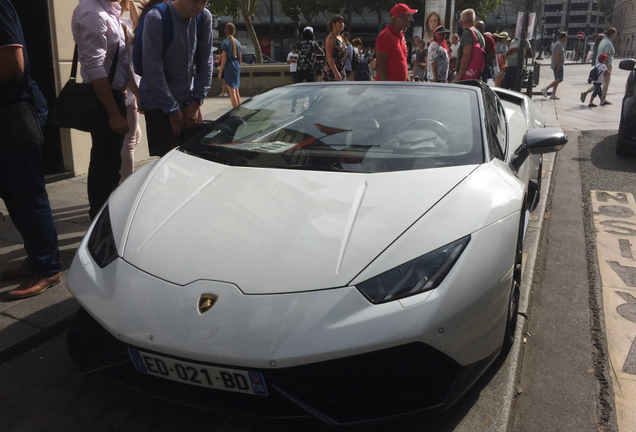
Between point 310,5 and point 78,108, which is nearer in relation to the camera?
point 78,108

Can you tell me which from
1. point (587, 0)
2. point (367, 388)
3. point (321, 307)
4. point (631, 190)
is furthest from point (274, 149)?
point (587, 0)

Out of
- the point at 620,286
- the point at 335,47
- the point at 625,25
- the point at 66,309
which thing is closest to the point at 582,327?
the point at 620,286

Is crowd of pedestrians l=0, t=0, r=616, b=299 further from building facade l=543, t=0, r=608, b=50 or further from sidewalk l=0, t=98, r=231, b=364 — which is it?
building facade l=543, t=0, r=608, b=50

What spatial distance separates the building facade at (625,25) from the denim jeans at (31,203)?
4045 inches

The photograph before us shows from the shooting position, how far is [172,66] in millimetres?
3984

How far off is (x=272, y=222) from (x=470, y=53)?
21.3ft

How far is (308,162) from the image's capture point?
107 inches

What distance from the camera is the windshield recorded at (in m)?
2.72

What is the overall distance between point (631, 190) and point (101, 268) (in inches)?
219

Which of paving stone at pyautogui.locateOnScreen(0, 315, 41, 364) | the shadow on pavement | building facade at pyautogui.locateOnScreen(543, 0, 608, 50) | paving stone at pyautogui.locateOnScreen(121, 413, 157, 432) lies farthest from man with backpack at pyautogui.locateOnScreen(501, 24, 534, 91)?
building facade at pyautogui.locateOnScreen(543, 0, 608, 50)

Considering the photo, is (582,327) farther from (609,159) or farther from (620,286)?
(609,159)

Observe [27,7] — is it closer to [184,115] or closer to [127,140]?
[127,140]

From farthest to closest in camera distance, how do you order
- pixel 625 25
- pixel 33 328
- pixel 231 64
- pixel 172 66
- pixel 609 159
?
pixel 625 25 → pixel 231 64 → pixel 609 159 → pixel 172 66 → pixel 33 328

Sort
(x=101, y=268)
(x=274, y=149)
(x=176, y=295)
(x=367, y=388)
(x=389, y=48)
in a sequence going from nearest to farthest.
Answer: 1. (x=367, y=388)
2. (x=176, y=295)
3. (x=101, y=268)
4. (x=274, y=149)
5. (x=389, y=48)
